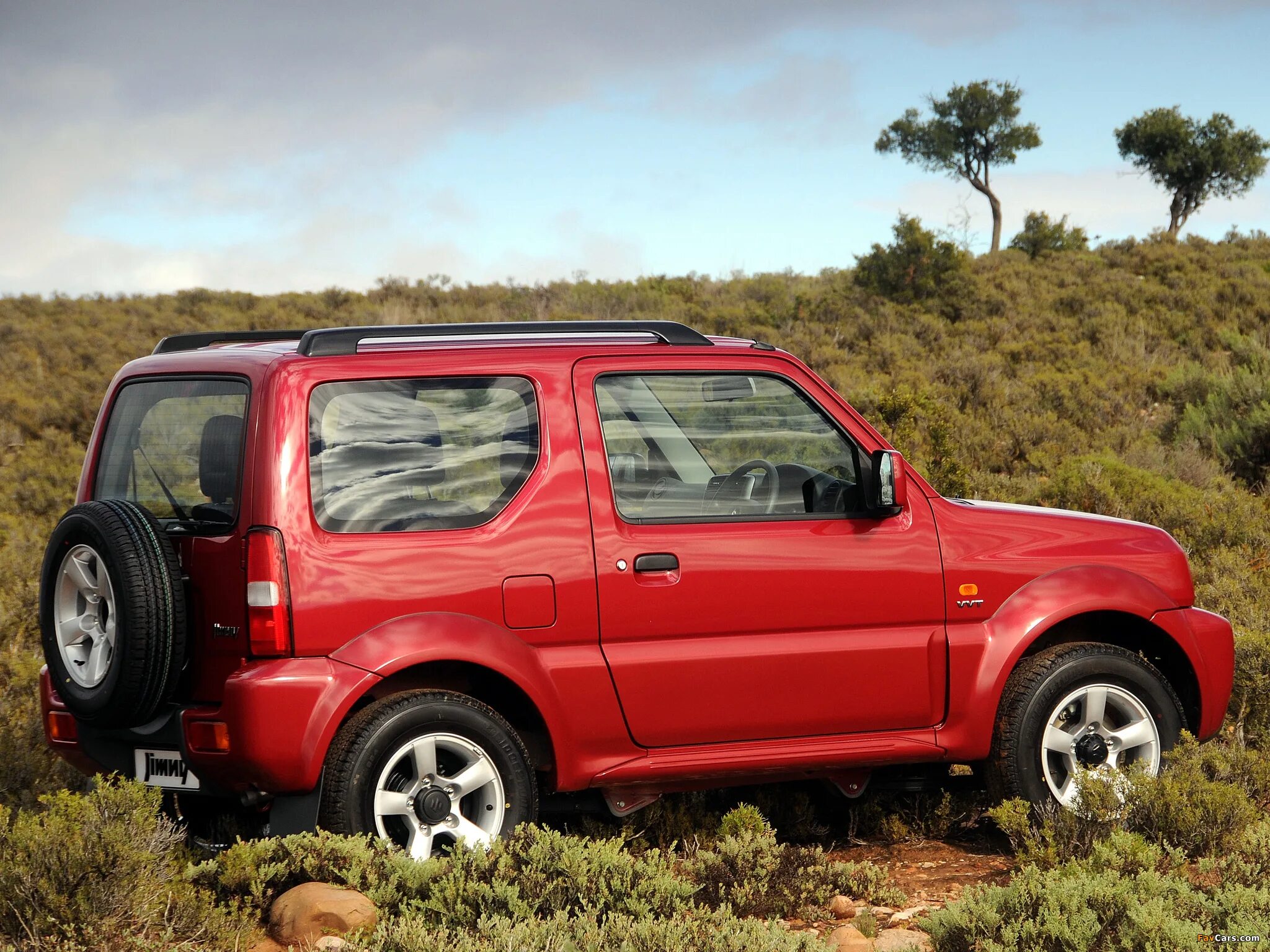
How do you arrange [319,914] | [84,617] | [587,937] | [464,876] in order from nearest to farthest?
[587,937] → [319,914] → [464,876] → [84,617]

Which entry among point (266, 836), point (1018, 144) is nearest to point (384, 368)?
point (266, 836)

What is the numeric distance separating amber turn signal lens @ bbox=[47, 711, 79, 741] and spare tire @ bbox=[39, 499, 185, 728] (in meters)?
0.22

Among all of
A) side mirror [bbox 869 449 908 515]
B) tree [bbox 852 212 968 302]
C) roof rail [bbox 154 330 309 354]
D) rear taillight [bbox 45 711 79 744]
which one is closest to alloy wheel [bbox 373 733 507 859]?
rear taillight [bbox 45 711 79 744]

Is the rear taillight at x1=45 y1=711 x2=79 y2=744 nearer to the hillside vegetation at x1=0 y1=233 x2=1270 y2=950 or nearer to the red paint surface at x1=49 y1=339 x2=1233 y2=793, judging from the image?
the red paint surface at x1=49 y1=339 x2=1233 y2=793

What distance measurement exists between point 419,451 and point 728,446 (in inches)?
48.5

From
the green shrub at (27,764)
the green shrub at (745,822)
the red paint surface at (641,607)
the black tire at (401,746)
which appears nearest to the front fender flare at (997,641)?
the red paint surface at (641,607)

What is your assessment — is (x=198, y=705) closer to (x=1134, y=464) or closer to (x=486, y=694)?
(x=486, y=694)

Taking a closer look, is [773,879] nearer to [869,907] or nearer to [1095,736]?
[869,907]

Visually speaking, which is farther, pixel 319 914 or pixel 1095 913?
pixel 319 914

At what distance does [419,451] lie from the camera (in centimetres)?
412

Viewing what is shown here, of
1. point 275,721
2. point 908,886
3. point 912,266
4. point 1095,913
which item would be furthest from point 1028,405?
point 275,721

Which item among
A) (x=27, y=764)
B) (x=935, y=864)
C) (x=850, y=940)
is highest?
(x=27, y=764)

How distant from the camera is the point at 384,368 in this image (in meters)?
4.11

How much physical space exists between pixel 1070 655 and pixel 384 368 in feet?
9.15
